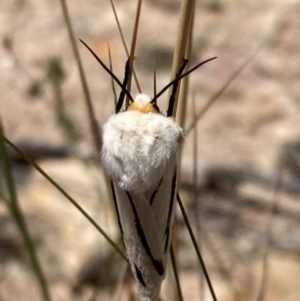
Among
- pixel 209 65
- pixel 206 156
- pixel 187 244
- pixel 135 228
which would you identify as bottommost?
pixel 187 244

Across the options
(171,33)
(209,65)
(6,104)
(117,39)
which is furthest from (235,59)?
(6,104)

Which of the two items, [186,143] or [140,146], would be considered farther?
[186,143]

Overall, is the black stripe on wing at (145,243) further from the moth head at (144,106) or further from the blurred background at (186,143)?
the blurred background at (186,143)

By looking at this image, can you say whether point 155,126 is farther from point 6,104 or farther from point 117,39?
point 117,39

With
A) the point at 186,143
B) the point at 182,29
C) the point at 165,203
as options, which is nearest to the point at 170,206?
the point at 165,203

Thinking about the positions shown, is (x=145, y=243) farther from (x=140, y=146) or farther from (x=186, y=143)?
(x=186, y=143)

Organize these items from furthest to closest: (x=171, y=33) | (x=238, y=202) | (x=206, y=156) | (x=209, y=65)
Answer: (x=171, y=33), (x=209, y=65), (x=206, y=156), (x=238, y=202)

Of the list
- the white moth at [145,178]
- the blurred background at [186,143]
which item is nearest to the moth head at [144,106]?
the white moth at [145,178]
